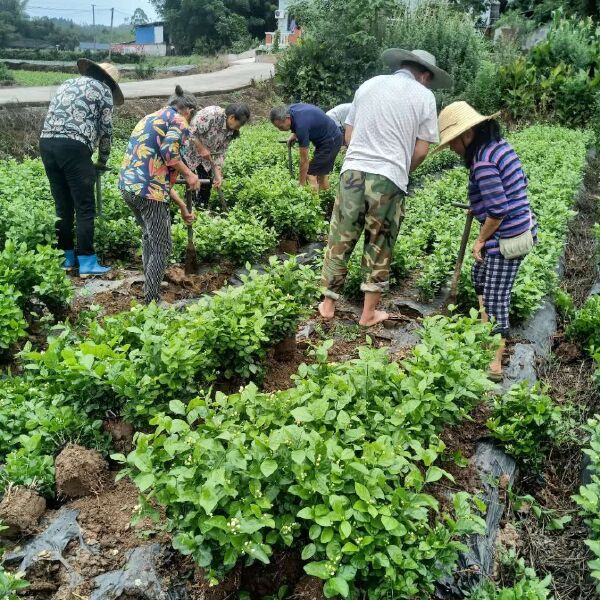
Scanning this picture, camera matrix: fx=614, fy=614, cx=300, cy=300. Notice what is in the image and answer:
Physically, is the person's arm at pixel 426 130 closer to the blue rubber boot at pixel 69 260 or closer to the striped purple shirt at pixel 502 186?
the striped purple shirt at pixel 502 186

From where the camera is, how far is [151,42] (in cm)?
5262

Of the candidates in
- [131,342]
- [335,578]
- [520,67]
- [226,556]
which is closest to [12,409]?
[131,342]

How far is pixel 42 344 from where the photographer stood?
4539 mm

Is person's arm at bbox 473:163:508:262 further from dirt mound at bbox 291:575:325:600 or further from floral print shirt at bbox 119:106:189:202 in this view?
dirt mound at bbox 291:575:325:600

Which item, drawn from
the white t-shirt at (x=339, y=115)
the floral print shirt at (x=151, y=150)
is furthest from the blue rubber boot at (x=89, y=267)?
the white t-shirt at (x=339, y=115)

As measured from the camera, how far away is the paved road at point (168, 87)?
14627 mm

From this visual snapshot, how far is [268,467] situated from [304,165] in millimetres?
6052

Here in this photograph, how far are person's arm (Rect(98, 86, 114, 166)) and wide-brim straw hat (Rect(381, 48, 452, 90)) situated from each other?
2.56 metres

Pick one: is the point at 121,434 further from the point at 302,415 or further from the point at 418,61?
the point at 418,61

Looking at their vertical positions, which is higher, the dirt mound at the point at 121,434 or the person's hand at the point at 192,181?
the person's hand at the point at 192,181

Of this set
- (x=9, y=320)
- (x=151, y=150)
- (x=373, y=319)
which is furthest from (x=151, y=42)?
(x=9, y=320)

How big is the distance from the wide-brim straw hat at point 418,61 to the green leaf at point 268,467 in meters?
3.24

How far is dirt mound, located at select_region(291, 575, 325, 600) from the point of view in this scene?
2256mm

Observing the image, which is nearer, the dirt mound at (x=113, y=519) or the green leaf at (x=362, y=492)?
the green leaf at (x=362, y=492)
